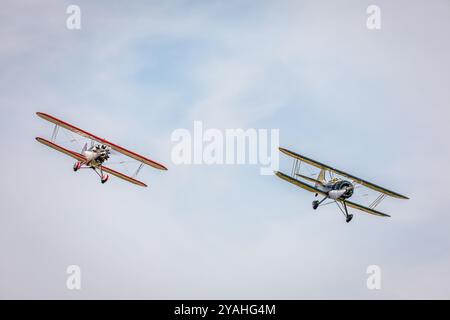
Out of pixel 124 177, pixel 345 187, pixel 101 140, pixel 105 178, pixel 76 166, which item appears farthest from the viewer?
pixel 124 177

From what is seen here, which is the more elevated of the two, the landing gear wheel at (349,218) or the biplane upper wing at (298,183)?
the biplane upper wing at (298,183)

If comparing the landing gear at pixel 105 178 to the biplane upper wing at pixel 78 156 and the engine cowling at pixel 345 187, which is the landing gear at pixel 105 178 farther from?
the engine cowling at pixel 345 187

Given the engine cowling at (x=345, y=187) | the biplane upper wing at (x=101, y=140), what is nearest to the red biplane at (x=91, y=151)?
the biplane upper wing at (x=101, y=140)

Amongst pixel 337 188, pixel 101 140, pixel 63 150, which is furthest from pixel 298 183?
pixel 63 150

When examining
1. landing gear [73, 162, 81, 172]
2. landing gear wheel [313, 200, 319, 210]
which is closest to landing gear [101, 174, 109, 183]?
landing gear [73, 162, 81, 172]

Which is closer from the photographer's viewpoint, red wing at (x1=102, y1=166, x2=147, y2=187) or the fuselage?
the fuselage

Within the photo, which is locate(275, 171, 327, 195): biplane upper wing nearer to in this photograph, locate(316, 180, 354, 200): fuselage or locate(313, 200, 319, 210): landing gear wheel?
locate(316, 180, 354, 200): fuselage

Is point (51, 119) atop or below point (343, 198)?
atop

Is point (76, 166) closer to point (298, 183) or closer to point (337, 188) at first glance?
point (298, 183)
